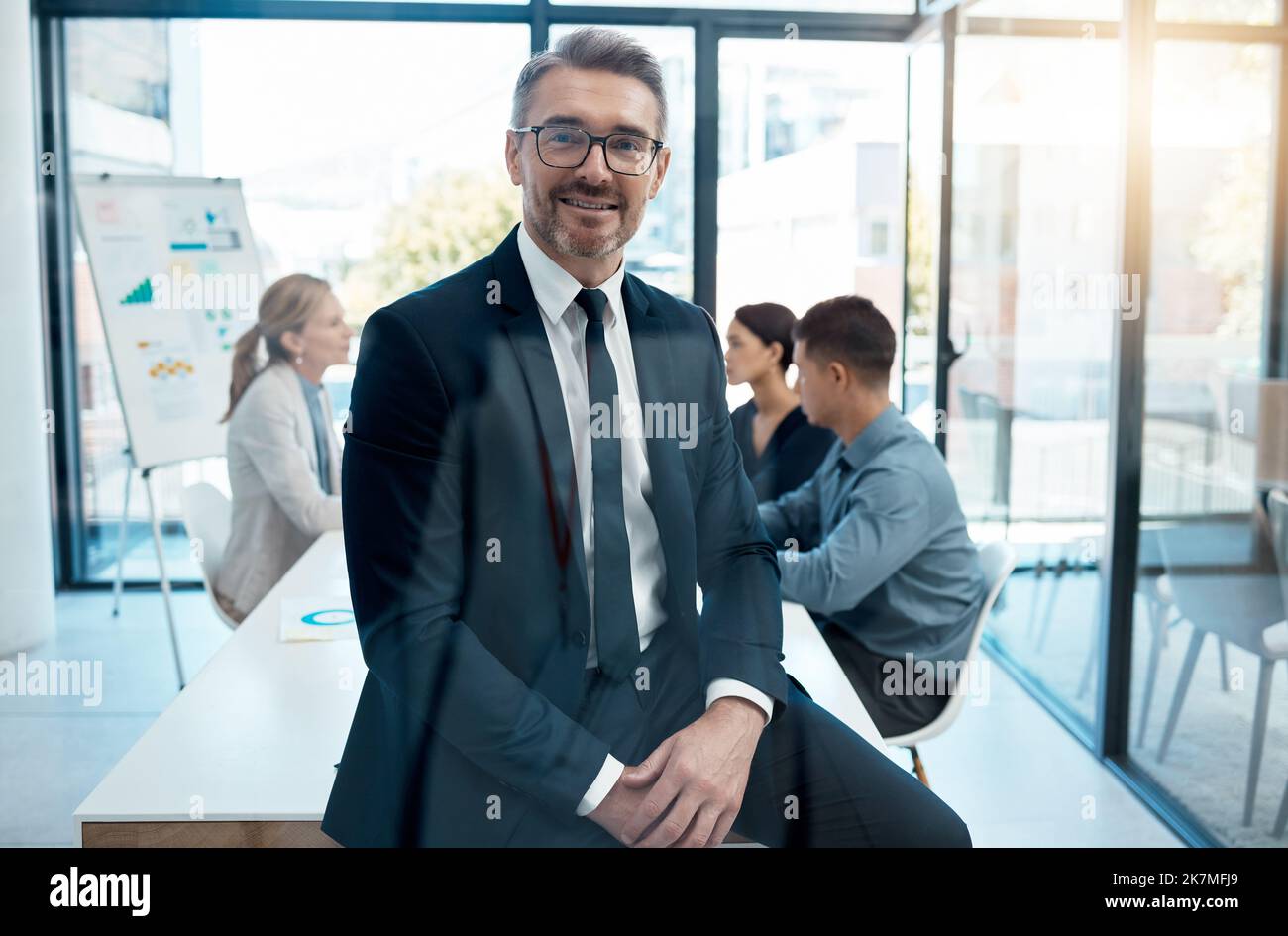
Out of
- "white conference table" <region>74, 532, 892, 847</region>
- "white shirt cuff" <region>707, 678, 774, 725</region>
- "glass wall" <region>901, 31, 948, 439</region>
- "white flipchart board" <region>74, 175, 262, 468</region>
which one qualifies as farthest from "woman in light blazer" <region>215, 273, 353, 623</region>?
"white shirt cuff" <region>707, 678, 774, 725</region>

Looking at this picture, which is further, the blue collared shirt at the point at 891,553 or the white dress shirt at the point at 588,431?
the blue collared shirt at the point at 891,553

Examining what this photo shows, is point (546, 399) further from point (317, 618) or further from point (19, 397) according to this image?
point (19, 397)

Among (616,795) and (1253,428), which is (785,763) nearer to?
(616,795)

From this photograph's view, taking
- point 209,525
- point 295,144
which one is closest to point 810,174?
point 209,525

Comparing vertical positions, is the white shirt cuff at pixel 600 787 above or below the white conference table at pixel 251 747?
above

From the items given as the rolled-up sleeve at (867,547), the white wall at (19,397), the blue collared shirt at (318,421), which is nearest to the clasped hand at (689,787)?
the rolled-up sleeve at (867,547)

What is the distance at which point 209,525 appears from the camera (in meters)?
3.00

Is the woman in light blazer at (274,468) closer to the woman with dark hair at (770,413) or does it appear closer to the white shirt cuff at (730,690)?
the woman with dark hair at (770,413)

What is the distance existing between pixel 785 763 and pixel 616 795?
255mm

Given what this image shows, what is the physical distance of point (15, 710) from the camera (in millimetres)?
1701

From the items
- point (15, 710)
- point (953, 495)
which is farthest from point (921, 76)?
point (15, 710)

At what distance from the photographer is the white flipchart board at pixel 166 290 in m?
3.78

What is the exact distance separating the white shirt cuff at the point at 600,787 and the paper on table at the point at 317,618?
2.42ft

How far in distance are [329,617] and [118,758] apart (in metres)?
0.54
